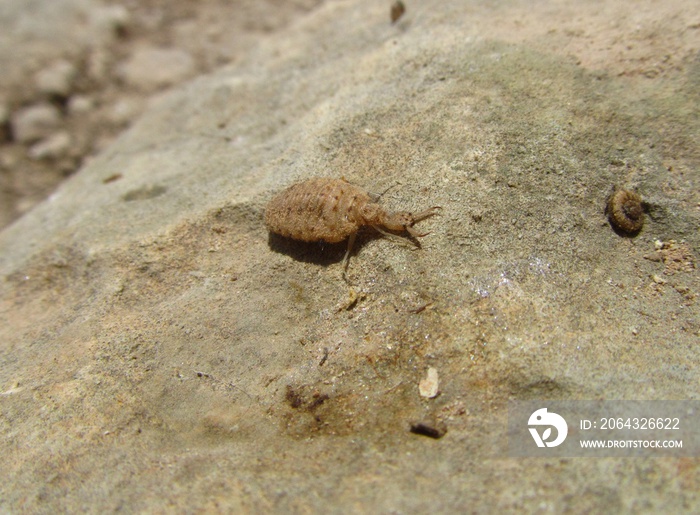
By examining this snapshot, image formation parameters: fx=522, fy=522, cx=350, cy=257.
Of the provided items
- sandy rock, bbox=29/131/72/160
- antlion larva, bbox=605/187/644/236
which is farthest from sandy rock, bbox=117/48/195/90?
antlion larva, bbox=605/187/644/236

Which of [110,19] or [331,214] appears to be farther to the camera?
[110,19]

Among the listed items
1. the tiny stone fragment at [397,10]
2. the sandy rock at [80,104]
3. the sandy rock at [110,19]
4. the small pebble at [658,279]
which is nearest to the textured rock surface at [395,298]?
the small pebble at [658,279]

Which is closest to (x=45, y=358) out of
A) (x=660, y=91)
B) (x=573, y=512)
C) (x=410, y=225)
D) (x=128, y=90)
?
(x=410, y=225)

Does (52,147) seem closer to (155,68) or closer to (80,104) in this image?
(80,104)

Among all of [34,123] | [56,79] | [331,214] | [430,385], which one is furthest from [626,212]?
[56,79]

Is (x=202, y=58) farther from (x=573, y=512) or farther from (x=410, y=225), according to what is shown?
(x=573, y=512)

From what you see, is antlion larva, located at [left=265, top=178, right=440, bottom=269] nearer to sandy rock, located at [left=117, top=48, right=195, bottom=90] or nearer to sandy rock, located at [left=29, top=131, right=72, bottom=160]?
sandy rock, located at [left=29, top=131, right=72, bottom=160]
